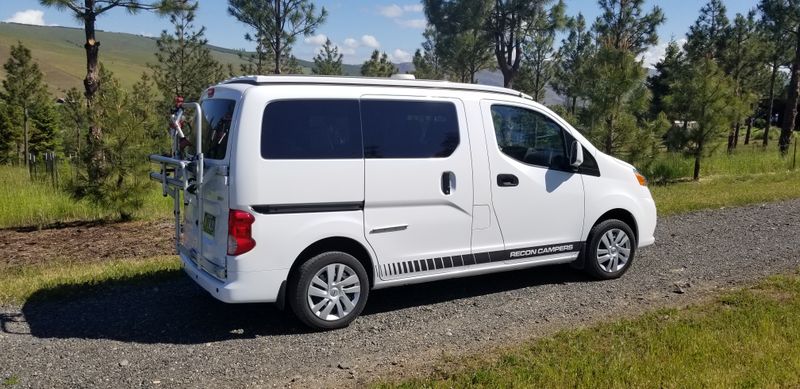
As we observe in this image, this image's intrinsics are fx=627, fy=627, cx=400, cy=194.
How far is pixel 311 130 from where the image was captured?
509cm

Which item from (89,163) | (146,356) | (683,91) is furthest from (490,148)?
(683,91)

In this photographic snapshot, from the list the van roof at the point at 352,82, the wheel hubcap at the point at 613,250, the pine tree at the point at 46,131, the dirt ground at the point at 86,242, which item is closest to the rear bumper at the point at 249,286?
the van roof at the point at 352,82

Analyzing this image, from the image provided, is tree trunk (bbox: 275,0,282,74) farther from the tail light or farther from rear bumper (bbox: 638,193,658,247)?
the tail light

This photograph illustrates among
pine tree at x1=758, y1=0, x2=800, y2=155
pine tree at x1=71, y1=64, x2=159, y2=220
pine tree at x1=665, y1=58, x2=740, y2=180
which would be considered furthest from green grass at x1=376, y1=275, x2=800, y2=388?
pine tree at x1=758, y1=0, x2=800, y2=155

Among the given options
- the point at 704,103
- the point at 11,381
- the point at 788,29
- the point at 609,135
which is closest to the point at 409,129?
the point at 11,381

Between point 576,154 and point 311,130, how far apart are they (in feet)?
9.07

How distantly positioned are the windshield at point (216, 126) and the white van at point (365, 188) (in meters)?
0.02

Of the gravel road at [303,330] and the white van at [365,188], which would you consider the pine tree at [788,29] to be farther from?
the white van at [365,188]

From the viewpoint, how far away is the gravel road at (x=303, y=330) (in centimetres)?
443

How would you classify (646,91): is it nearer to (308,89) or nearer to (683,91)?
(683,91)

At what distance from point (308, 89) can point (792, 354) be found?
4.13 meters

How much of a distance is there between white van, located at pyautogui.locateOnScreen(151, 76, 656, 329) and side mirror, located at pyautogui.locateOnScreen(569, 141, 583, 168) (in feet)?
0.06

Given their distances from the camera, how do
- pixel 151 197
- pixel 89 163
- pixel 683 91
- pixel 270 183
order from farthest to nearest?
pixel 683 91 < pixel 151 197 < pixel 89 163 < pixel 270 183

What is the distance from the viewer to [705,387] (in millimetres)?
4008
